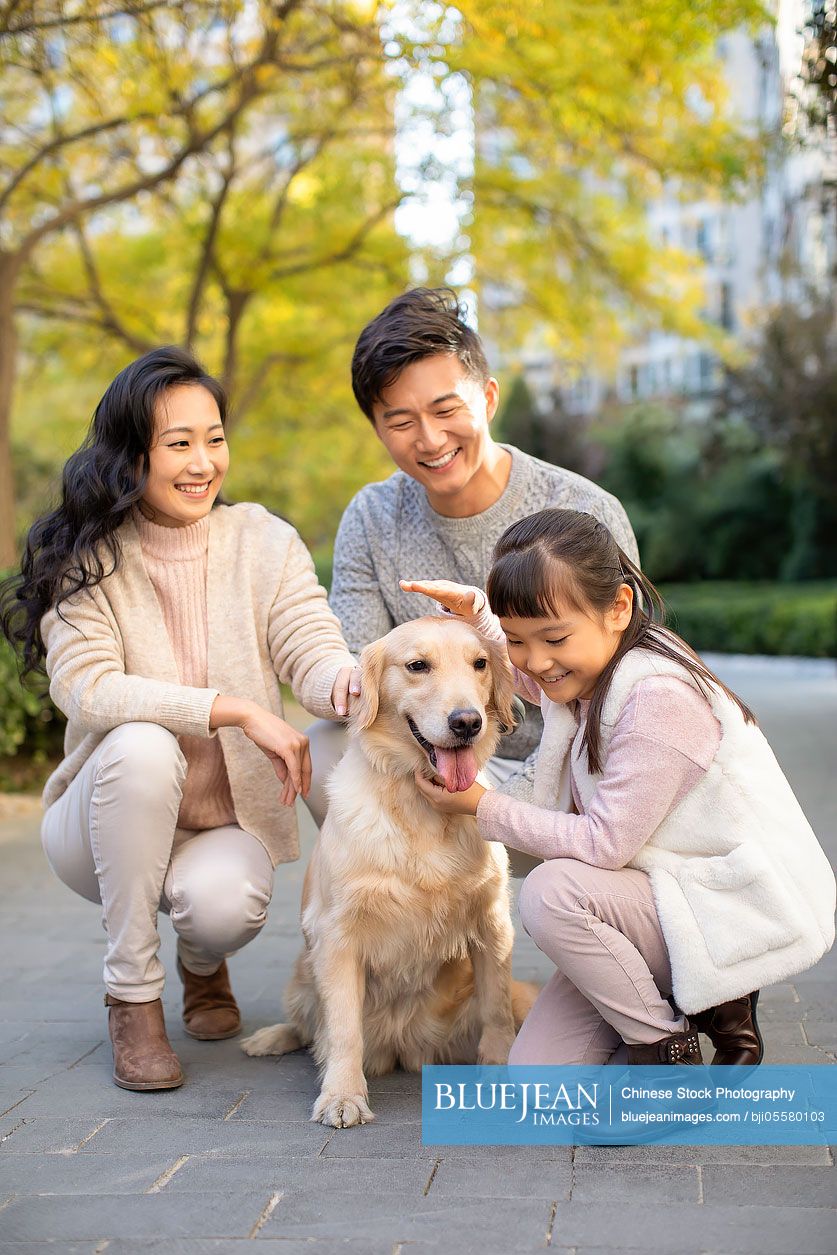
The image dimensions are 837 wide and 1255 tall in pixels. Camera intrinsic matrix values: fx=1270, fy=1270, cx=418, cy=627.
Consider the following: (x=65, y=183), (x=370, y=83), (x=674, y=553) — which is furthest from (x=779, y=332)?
(x=65, y=183)

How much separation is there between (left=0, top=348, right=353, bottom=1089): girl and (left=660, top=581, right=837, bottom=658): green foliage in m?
13.8

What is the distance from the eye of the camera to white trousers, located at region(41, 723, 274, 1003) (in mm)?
3314

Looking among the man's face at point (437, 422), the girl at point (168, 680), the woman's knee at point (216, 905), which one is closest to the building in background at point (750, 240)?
the man's face at point (437, 422)

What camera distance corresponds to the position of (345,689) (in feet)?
11.2

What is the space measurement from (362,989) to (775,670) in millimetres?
15304

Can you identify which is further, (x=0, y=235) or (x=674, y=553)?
(x=674, y=553)

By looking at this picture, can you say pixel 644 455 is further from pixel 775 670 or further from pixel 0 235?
pixel 0 235

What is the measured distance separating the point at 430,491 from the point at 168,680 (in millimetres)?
1050

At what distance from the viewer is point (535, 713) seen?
3.98 m

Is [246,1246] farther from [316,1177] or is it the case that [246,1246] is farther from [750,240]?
[750,240]

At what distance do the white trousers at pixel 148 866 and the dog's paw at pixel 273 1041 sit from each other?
0.28 metres

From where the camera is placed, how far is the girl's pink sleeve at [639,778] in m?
2.88

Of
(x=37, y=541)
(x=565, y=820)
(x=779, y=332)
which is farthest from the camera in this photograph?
(x=779, y=332)

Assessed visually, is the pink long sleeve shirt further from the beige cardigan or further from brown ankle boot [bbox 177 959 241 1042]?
brown ankle boot [bbox 177 959 241 1042]
